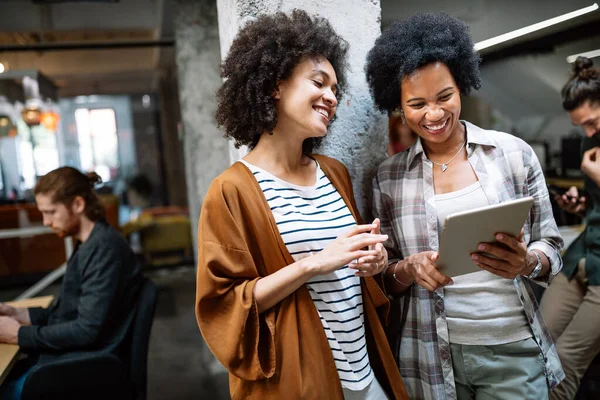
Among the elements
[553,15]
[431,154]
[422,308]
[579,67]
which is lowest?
[422,308]

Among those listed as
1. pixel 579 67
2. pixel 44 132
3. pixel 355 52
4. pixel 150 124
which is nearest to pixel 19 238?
pixel 44 132

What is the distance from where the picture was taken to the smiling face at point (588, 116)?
211cm

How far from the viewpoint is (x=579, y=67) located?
216 cm

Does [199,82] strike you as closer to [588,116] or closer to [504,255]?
[588,116]

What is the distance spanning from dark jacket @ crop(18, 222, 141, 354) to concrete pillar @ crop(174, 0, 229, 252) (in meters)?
1.74

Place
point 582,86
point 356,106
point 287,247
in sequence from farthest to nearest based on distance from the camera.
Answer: point 582,86, point 356,106, point 287,247

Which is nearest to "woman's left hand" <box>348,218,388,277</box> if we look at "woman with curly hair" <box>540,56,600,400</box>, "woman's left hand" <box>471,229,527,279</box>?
"woman's left hand" <box>471,229,527,279</box>

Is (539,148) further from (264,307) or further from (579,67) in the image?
(264,307)

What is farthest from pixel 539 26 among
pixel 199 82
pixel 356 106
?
pixel 356 106

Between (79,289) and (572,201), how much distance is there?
2.29m

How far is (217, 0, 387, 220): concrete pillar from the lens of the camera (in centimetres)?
159

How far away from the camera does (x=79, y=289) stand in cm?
208

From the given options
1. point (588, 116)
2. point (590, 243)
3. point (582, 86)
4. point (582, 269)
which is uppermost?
point (582, 86)

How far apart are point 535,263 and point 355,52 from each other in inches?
34.6
